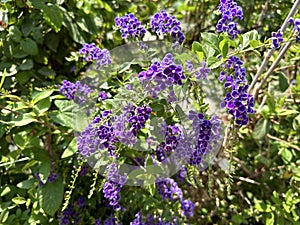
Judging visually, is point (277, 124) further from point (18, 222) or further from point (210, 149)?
point (18, 222)

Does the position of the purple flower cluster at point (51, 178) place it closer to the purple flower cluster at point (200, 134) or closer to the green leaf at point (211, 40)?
the purple flower cluster at point (200, 134)

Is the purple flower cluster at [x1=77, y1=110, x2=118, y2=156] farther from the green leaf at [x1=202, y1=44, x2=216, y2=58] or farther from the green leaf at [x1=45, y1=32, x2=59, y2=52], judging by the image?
the green leaf at [x1=45, y1=32, x2=59, y2=52]

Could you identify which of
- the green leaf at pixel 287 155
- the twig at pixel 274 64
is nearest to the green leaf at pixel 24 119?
the twig at pixel 274 64

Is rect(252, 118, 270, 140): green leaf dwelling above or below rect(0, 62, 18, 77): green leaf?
below

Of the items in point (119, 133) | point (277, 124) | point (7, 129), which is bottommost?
point (277, 124)

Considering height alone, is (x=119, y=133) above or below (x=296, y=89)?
above

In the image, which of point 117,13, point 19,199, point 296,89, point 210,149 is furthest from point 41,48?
point 296,89

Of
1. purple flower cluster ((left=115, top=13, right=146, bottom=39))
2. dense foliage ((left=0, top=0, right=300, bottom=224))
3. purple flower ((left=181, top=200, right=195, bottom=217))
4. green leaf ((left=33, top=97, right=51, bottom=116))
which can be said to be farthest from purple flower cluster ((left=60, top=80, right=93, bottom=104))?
purple flower ((left=181, top=200, right=195, bottom=217))

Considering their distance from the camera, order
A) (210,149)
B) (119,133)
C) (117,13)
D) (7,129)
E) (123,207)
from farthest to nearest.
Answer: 1. (117,13)
2. (123,207)
3. (7,129)
4. (210,149)
5. (119,133)
